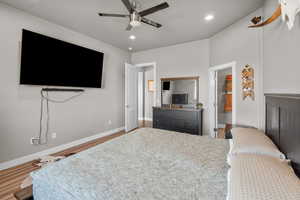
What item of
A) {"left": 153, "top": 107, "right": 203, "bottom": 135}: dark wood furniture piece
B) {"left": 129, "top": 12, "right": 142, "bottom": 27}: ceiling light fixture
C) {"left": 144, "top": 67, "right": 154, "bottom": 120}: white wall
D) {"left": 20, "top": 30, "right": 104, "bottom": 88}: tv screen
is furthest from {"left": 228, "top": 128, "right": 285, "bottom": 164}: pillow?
{"left": 144, "top": 67, "right": 154, "bottom": 120}: white wall

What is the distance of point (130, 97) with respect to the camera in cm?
438

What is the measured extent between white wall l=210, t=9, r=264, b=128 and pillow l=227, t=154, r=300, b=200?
164cm

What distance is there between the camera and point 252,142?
4.15 ft

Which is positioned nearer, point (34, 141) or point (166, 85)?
point (34, 141)

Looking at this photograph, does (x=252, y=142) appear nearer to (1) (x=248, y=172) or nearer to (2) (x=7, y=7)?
(1) (x=248, y=172)

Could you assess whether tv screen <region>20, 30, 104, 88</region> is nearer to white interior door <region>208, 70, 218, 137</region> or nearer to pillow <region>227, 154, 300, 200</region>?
white interior door <region>208, 70, 218, 137</region>

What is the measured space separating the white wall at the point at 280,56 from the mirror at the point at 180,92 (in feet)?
6.09

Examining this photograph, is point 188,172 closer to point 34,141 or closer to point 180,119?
point 180,119

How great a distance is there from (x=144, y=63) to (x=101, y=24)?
198 cm


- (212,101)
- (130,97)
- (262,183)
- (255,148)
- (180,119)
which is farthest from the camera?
(130,97)

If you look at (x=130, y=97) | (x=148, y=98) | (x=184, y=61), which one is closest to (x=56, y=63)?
(x=130, y=97)

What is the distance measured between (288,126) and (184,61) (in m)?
3.13

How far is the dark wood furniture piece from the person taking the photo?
3.45 meters

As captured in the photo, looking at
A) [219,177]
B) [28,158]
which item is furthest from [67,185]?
[28,158]
